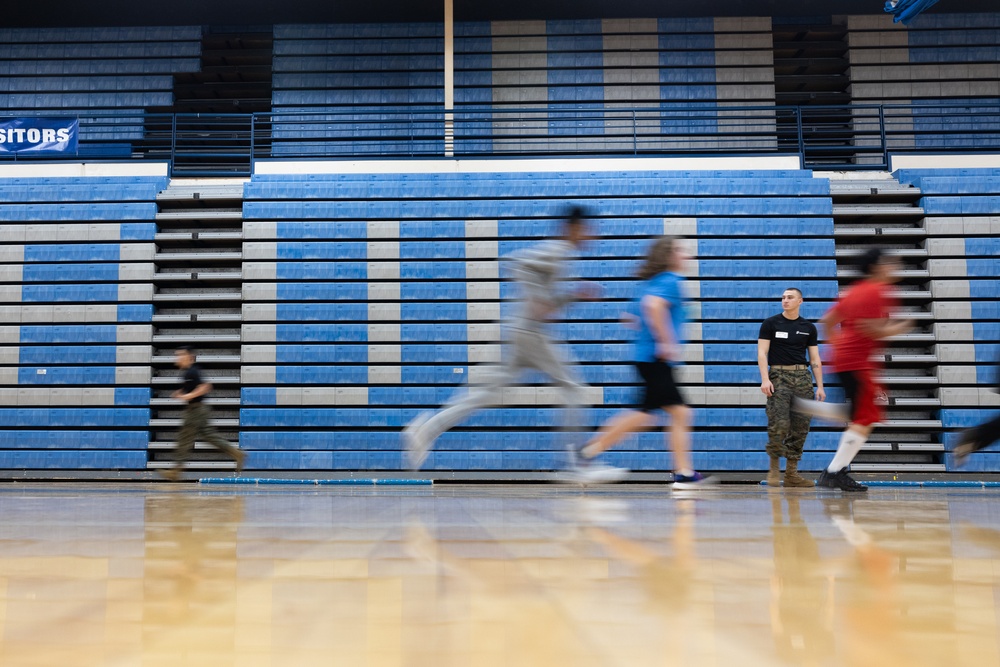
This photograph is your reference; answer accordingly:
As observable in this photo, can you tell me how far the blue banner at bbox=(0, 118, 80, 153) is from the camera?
34.1 ft

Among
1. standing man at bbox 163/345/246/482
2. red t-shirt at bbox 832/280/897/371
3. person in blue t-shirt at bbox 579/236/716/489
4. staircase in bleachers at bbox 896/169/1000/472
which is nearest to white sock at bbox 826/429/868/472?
red t-shirt at bbox 832/280/897/371

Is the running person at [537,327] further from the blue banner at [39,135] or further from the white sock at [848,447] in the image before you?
the blue banner at [39,135]

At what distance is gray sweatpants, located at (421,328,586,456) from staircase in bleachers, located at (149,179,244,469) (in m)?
6.77

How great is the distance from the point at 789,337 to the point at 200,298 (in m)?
7.48

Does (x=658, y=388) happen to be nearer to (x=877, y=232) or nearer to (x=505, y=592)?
(x=505, y=592)

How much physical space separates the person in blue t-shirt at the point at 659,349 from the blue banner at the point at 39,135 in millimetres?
9307

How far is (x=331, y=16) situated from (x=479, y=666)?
1265cm

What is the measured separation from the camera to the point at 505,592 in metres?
1.46

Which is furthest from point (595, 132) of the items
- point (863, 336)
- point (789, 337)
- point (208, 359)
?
point (863, 336)

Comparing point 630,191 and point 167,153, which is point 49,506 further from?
point 167,153

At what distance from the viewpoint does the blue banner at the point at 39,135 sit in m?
10.4

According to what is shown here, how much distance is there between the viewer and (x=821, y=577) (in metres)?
1.59

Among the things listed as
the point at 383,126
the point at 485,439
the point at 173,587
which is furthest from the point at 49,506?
the point at 383,126

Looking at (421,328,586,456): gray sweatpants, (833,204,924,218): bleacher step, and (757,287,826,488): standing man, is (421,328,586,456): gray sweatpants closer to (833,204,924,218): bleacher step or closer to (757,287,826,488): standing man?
(757,287,826,488): standing man
